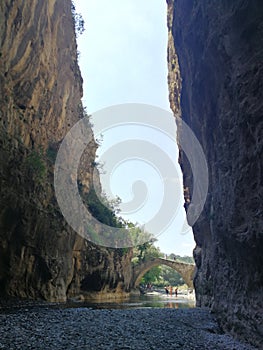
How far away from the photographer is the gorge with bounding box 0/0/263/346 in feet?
27.1

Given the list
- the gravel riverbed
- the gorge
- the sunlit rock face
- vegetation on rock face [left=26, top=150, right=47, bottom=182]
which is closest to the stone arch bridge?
the gorge

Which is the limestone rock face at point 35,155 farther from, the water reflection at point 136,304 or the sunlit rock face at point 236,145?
the sunlit rock face at point 236,145

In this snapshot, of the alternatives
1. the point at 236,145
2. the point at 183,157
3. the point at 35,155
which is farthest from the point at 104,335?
the point at 183,157

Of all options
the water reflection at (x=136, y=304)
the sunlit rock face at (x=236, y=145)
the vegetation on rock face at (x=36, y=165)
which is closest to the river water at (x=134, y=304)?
the water reflection at (x=136, y=304)

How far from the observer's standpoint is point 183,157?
25062mm

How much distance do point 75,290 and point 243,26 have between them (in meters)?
23.9

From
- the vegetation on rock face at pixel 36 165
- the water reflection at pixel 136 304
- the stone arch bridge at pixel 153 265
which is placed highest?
the vegetation on rock face at pixel 36 165

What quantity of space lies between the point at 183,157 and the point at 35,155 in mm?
10529

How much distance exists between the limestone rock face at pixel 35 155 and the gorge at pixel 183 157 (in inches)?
3.0

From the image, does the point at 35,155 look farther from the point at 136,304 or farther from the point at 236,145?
the point at 236,145

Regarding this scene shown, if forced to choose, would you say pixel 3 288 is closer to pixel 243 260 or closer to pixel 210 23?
pixel 243 260

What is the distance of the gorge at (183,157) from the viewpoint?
325 inches

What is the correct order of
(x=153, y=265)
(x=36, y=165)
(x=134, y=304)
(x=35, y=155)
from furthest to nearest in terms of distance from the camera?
(x=153, y=265)
(x=134, y=304)
(x=35, y=155)
(x=36, y=165)

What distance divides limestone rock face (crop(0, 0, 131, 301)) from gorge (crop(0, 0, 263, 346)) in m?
0.08
